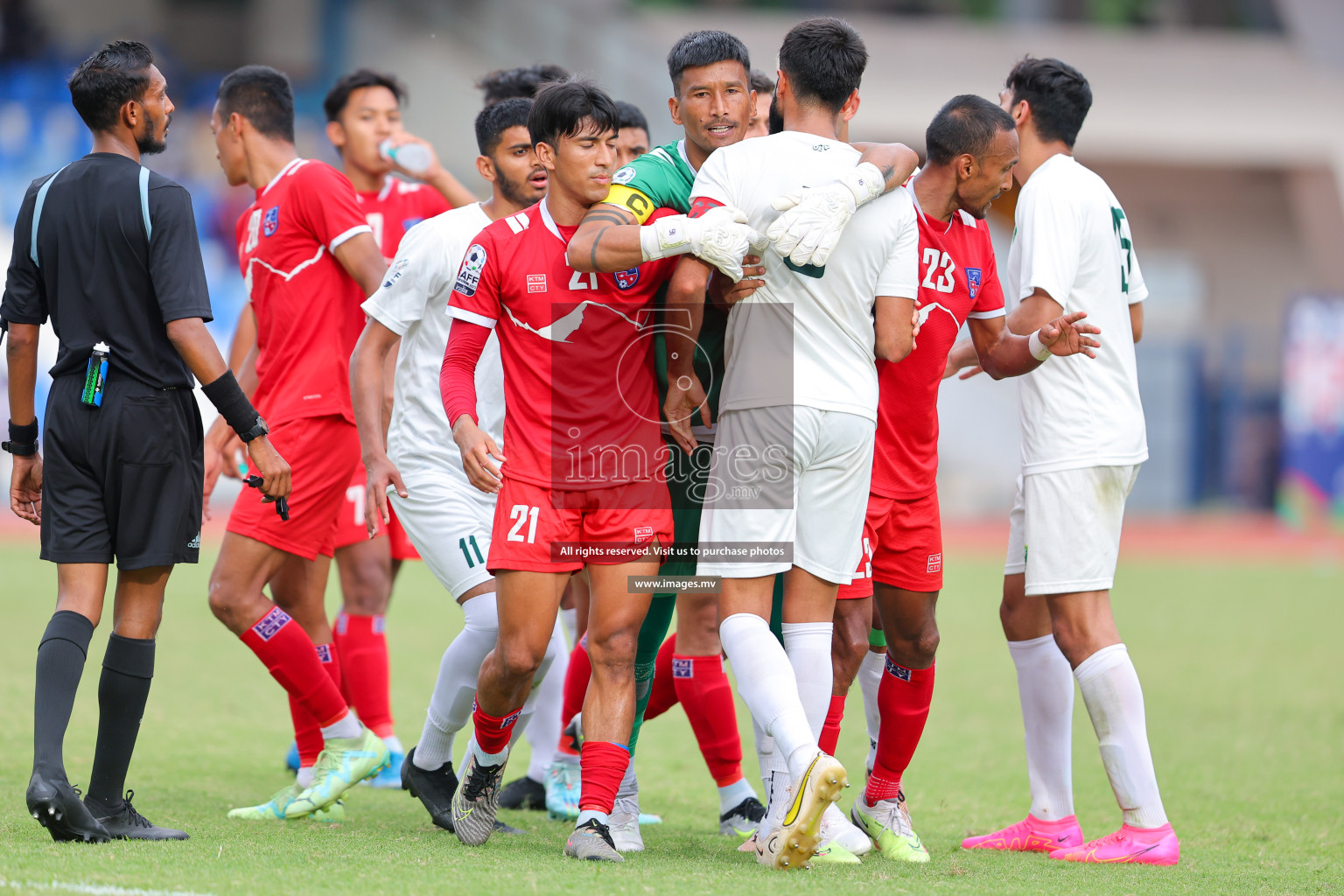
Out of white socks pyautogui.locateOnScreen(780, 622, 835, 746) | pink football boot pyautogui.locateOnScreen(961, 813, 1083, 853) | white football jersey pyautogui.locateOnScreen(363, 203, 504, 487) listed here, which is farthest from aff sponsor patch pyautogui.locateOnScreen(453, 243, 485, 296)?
pink football boot pyautogui.locateOnScreen(961, 813, 1083, 853)

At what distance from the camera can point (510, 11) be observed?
23.2m

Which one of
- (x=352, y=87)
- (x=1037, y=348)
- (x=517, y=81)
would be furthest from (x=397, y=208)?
(x=1037, y=348)

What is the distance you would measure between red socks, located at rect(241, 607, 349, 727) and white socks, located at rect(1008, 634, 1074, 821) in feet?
8.28

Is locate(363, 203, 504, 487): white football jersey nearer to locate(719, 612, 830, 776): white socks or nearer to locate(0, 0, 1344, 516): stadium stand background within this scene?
locate(719, 612, 830, 776): white socks

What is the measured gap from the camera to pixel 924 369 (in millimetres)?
4715

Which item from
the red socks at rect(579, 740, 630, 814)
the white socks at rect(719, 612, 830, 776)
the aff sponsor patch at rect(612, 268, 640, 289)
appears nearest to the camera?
the white socks at rect(719, 612, 830, 776)

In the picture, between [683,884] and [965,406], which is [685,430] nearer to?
[683,884]

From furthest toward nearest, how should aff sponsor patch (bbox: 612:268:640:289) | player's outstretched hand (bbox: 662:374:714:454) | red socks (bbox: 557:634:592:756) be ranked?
red socks (bbox: 557:634:592:756) → player's outstretched hand (bbox: 662:374:714:454) → aff sponsor patch (bbox: 612:268:640:289)

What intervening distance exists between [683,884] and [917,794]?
2.34 metres

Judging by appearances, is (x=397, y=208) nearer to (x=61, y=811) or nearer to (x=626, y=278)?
(x=626, y=278)

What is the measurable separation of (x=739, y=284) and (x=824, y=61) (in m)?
0.75

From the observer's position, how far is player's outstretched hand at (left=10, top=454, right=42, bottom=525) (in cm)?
448

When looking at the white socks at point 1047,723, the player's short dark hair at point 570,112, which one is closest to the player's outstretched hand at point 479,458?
the player's short dark hair at point 570,112

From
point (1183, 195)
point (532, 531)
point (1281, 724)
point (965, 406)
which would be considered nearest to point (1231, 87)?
point (1183, 195)
